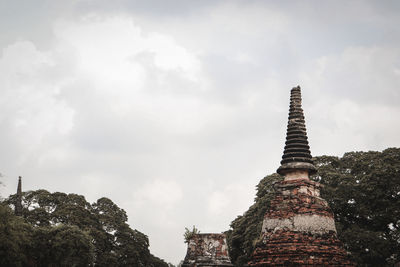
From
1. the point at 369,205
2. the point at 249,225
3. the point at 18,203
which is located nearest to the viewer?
the point at 369,205

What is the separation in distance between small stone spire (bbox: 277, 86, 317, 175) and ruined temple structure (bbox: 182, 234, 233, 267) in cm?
406

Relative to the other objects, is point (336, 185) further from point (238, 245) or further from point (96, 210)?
point (96, 210)

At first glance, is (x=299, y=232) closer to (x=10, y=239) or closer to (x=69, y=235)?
(x=10, y=239)

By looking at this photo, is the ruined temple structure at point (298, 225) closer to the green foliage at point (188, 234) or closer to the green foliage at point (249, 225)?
the green foliage at point (188, 234)

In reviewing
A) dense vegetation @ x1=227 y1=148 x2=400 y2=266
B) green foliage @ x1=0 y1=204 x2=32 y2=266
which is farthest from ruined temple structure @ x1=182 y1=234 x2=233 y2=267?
green foliage @ x1=0 y1=204 x2=32 y2=266

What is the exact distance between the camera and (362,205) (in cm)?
3175

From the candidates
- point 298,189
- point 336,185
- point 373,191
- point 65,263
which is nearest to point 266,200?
point 336,185

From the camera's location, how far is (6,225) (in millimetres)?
26953

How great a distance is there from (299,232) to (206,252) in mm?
3418

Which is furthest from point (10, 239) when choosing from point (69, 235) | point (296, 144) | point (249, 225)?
point (296, 144)

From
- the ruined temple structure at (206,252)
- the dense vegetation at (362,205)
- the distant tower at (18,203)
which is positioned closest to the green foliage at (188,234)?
the ruined temple structure at (206,252)

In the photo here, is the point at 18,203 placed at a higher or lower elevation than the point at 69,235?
higher

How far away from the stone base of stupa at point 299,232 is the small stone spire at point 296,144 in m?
0.57

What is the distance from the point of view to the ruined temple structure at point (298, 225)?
54.4 ft
